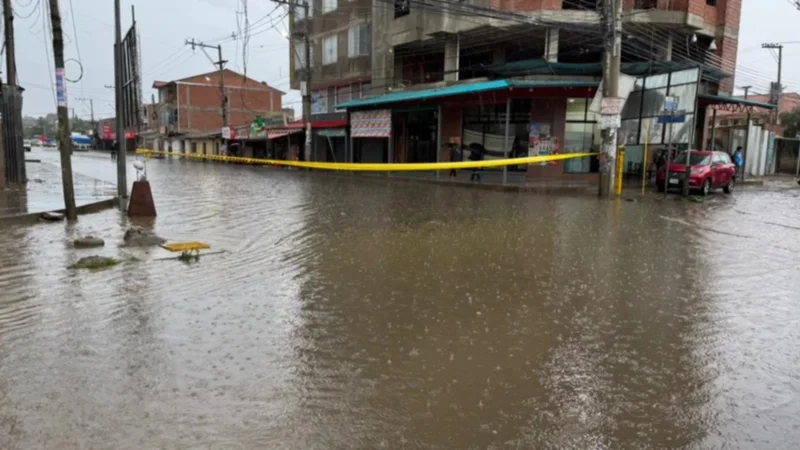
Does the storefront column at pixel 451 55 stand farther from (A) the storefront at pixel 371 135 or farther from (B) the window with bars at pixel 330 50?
(B) the window with bars at pixel 330 50

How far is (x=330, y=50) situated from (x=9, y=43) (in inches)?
834

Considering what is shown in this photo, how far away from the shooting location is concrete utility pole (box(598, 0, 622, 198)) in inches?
712

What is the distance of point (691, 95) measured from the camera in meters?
19.8

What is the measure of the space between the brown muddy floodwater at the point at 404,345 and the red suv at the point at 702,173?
11.5 metres

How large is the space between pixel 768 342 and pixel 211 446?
510 cm

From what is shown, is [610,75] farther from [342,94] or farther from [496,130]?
[342,94]

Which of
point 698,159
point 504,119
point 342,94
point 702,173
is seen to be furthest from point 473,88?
point 342,94

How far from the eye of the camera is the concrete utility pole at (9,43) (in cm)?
2023

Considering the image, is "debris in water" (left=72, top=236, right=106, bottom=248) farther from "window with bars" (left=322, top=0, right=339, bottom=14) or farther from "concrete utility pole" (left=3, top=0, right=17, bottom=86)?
"window with bars" (left=322, top=0, right=339, bottom=14)

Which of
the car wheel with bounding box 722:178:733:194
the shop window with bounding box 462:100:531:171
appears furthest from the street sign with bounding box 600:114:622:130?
the car wheel with bounding box 722:178:733:194

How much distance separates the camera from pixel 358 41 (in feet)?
119

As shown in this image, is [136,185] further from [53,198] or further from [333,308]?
[333,308]

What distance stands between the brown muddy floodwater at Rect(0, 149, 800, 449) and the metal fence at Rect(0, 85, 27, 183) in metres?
9.53

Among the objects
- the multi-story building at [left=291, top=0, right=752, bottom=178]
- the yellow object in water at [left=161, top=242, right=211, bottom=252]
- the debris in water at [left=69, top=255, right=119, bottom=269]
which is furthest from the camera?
the multi-story building at [left=291, top=0, right=752, bottom=178]
